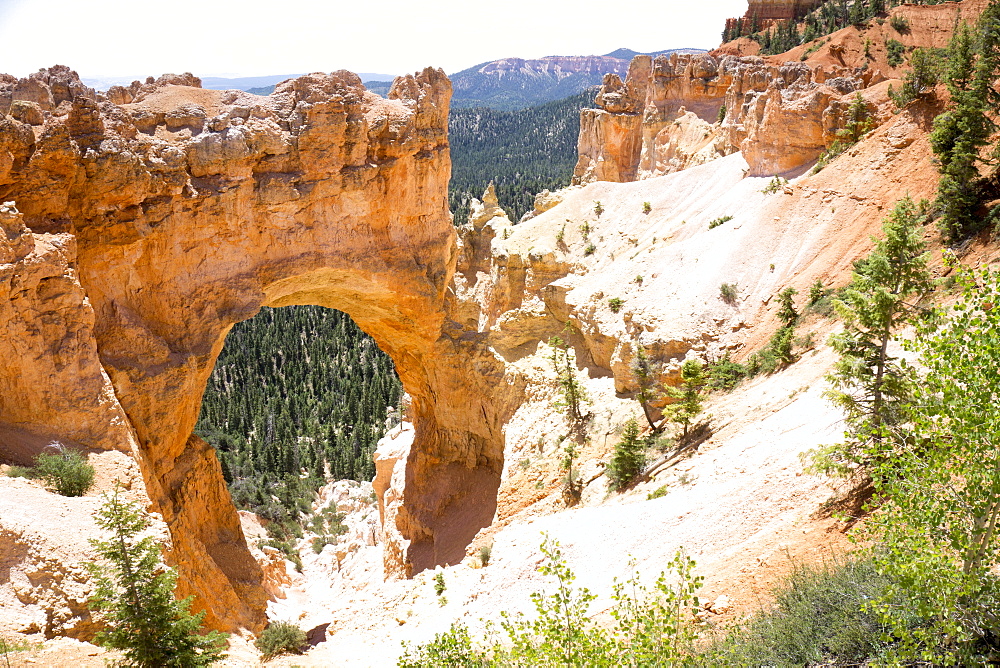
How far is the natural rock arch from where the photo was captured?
1797 centimetres

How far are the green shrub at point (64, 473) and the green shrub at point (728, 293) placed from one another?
839 inches

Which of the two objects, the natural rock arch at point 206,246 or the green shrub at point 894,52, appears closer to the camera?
the natural rock arch at point 206,246

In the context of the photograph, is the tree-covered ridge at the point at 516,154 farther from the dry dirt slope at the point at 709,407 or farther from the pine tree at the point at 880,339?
the pine tree at the point at 880,339

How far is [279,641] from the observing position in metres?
19.3

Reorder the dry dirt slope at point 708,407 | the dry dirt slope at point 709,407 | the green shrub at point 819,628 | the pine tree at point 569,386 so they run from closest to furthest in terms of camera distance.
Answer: the green shrub at point 819,628, the dry dirt slope at point 708,407, the dry dirt slope at point 709,407, the pine tree at point 569,386

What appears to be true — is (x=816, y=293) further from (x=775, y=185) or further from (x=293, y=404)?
(x=293, y=404)

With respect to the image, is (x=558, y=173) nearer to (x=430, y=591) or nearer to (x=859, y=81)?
(x=859, y=81)

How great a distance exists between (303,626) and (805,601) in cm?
2097

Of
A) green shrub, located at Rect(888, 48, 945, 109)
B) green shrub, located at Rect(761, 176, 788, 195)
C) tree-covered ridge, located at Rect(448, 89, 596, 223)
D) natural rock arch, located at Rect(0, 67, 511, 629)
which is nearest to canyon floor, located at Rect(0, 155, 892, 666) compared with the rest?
green shrub, located at Rect(761, 176, 788, 195)

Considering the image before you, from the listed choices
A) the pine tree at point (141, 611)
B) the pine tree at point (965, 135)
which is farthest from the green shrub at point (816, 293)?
the pine tree at point (141, 611)

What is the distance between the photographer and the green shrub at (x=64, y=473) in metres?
15.0

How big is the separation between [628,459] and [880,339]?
9.19 metres

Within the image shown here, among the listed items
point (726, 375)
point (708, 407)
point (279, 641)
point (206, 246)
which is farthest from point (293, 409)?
point (726, 375)

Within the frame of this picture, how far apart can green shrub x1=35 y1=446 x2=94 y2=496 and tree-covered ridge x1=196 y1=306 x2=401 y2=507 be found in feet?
113
